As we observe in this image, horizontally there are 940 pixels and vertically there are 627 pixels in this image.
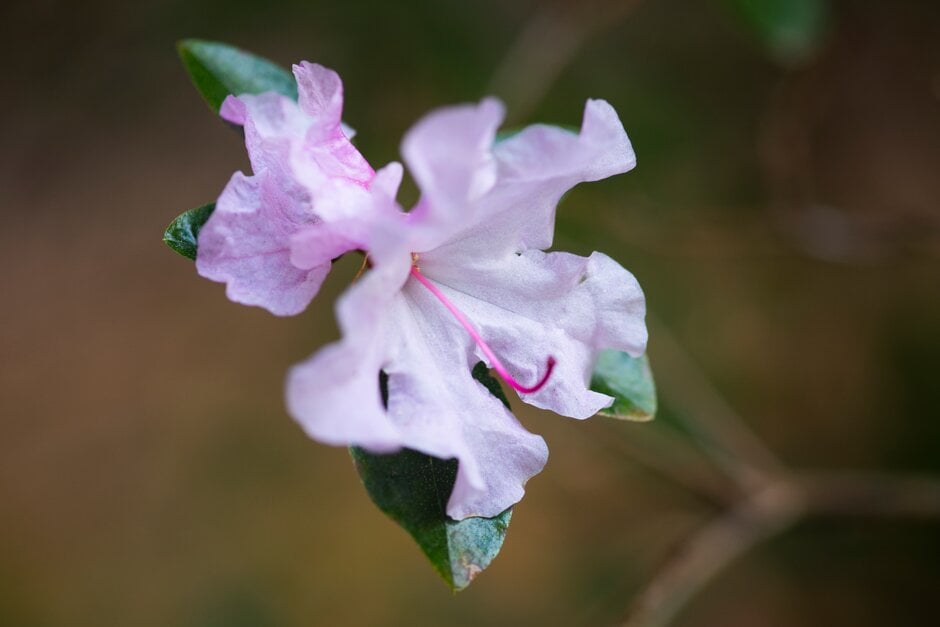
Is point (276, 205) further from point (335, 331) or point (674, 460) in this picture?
point (335, 331)

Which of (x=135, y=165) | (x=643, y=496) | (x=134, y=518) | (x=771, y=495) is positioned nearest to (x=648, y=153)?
(x=643, y=496)

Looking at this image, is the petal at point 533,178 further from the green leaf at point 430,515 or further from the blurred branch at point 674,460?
the blurred branch at point 674,460

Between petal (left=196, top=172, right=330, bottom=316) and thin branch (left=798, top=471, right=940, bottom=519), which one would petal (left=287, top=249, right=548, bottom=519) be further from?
thin branch (left=798, top=471, right=940, bottom=519)

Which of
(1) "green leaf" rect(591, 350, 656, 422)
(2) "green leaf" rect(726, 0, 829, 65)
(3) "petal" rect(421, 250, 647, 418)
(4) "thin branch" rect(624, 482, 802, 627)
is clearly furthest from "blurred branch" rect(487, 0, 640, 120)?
(3) "petal" rect(421, 250, 647, 418)

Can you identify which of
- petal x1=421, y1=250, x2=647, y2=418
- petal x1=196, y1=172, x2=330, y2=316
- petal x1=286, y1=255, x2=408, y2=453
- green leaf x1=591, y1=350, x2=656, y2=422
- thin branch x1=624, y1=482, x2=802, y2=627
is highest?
petal x1=196, y1=172, x2=330, y2=316

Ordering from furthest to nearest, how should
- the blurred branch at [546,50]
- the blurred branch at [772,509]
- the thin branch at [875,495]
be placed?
the blurred branch at [546,50] < the thin branch at [875,495] < the blurred branch at [772,509]

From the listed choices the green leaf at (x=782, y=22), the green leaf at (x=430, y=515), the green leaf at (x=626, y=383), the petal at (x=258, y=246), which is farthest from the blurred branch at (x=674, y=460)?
the petal at (x=258, y=246)

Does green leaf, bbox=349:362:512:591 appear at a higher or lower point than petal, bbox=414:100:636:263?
lower
